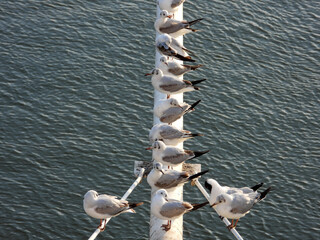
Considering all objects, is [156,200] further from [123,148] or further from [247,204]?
[123,148]

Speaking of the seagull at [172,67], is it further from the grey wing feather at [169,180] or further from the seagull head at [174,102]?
the grey wing feather at [169,180]

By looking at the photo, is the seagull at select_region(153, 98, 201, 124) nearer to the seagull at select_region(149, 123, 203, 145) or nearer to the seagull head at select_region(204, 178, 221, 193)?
the seagull at select_region(149, 123, 203, 145)

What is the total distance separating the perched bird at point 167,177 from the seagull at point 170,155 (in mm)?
661

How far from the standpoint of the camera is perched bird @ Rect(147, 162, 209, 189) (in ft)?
70.9

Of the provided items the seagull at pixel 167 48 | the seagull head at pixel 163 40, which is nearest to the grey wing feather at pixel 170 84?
the seagull at pixel 167 48

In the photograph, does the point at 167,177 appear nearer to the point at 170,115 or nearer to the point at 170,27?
the point at 170,115

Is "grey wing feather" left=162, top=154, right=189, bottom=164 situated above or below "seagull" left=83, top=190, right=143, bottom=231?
above

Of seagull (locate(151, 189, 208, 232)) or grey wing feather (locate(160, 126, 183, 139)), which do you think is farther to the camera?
grey wing feather (locate(160, 126, 183, 139))

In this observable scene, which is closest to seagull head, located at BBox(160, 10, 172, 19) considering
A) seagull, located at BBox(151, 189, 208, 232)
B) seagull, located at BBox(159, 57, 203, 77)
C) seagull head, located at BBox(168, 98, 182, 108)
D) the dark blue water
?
seagull, located at BBox(159, 57, 203, 77)

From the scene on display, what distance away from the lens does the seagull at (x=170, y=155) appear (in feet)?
74.1

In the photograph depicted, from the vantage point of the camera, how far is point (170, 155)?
2255 cm

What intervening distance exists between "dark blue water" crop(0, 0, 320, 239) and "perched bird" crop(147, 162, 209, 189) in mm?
8515

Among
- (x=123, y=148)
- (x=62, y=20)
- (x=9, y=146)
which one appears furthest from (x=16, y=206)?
(x=62, y=20)

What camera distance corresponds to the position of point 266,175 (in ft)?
109
